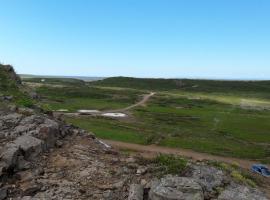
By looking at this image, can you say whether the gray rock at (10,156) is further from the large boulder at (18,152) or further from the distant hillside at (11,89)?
the distant hillside at (11,89)

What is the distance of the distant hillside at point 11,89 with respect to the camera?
1158 inches

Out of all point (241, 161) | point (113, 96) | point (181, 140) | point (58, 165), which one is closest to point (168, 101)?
point (113, 96)

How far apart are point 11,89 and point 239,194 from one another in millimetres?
22656

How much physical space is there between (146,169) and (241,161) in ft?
114

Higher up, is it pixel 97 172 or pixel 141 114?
pixel 97 172


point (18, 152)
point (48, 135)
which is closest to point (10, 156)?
point (18, 152)

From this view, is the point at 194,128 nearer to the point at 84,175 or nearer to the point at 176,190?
the point at 84,175

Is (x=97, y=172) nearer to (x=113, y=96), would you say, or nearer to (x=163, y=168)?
(x=163, y=168)

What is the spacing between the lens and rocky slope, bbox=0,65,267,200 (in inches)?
658

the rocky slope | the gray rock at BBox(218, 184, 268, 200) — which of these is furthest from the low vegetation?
the gray rock at BBox(218, 184, 268, 200)

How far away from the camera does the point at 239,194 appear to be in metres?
16.5

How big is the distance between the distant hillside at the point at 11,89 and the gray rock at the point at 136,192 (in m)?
14.6

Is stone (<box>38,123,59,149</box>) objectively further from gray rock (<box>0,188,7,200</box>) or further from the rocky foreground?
gray rock (<box>0,188,7,200</box>)

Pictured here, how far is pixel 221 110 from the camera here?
111 meters
